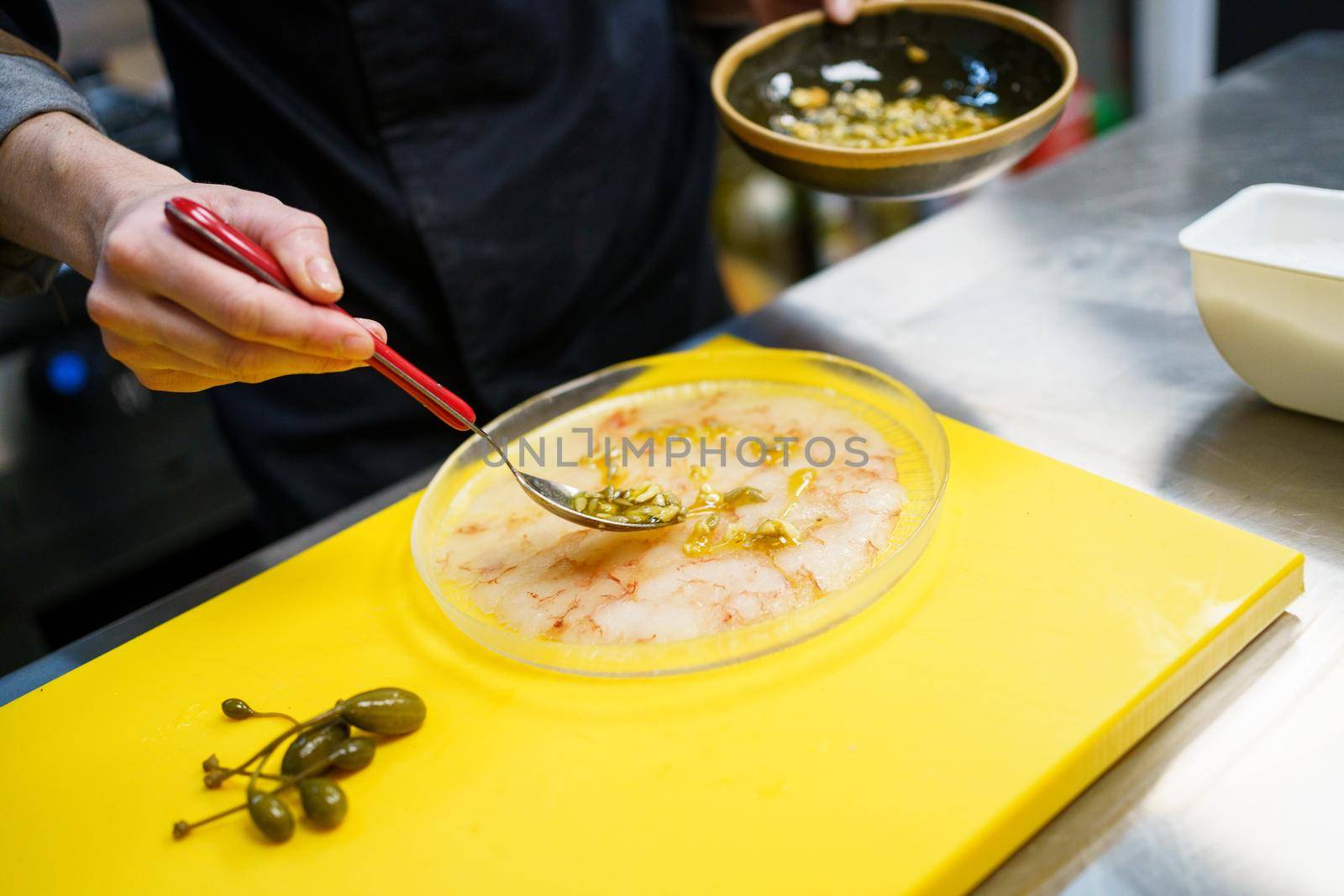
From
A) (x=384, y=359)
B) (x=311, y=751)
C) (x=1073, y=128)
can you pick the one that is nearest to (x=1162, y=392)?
(x=384, y=359)

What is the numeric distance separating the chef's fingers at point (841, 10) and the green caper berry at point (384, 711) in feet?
3.38

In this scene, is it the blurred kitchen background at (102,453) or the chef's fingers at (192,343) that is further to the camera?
the blurred kitchen background at (102,453)

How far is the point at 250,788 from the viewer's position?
82 cm

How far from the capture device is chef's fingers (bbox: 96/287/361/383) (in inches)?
34.7

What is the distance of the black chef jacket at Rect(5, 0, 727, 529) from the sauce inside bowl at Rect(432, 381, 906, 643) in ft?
1.09

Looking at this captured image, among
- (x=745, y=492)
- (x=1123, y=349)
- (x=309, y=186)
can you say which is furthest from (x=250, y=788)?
(x=1123, y=349)

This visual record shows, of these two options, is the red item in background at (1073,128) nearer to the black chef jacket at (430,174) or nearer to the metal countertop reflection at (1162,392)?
the metal countertop reflection at (1162,392)

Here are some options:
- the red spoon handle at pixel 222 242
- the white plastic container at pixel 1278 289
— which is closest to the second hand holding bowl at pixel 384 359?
the red spoon handle at pixel 222 242

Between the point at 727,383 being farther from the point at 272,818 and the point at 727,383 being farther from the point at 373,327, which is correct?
the point at 272,818

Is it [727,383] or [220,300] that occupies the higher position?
[220,300]

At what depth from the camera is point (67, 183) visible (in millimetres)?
1022

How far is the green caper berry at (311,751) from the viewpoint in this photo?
0.84 meters

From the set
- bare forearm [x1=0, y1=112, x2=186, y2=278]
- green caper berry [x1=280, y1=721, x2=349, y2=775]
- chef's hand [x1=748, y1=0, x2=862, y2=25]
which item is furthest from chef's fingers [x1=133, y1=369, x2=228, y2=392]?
chef's hand [x1=748, y1=0, x2=862, y2=25]

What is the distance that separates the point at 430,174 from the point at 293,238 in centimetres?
57
